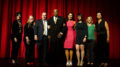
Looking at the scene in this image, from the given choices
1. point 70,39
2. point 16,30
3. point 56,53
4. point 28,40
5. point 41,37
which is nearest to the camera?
point 28,40

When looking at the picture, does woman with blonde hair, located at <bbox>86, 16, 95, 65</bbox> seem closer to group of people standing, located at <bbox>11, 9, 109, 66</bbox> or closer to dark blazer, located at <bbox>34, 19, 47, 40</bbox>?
group of people standing, located at <bbox>11, 9, 109, 66</bbox>

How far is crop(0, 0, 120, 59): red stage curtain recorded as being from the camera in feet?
16.0

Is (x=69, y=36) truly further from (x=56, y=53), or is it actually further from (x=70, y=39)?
(x=56, y=53)

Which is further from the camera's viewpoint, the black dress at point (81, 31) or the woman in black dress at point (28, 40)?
the black dress at point (81, 31)

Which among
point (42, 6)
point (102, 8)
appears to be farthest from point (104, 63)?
point (42, 6)

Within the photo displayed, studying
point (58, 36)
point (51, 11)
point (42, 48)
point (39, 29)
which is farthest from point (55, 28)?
point (51, 11)

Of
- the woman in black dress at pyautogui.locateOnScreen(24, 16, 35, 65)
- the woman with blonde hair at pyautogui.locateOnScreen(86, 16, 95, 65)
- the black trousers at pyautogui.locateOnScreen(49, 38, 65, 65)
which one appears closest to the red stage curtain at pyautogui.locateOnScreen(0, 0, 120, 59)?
the black trousers at pyautogui.locateOnScreen(49, 38, 65, 65)

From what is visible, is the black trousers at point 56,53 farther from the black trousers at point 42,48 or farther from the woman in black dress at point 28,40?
the woman in black dress at point 28,40

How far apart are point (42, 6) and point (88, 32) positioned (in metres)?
2.33

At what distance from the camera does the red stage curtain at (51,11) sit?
4.88m

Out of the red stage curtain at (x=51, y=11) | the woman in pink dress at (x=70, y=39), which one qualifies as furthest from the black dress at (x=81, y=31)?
the red stage curtain at (x=51, y=11)

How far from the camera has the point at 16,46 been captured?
3299mm

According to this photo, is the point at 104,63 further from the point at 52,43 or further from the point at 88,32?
the point at 52,43

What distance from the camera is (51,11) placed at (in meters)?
5.05
